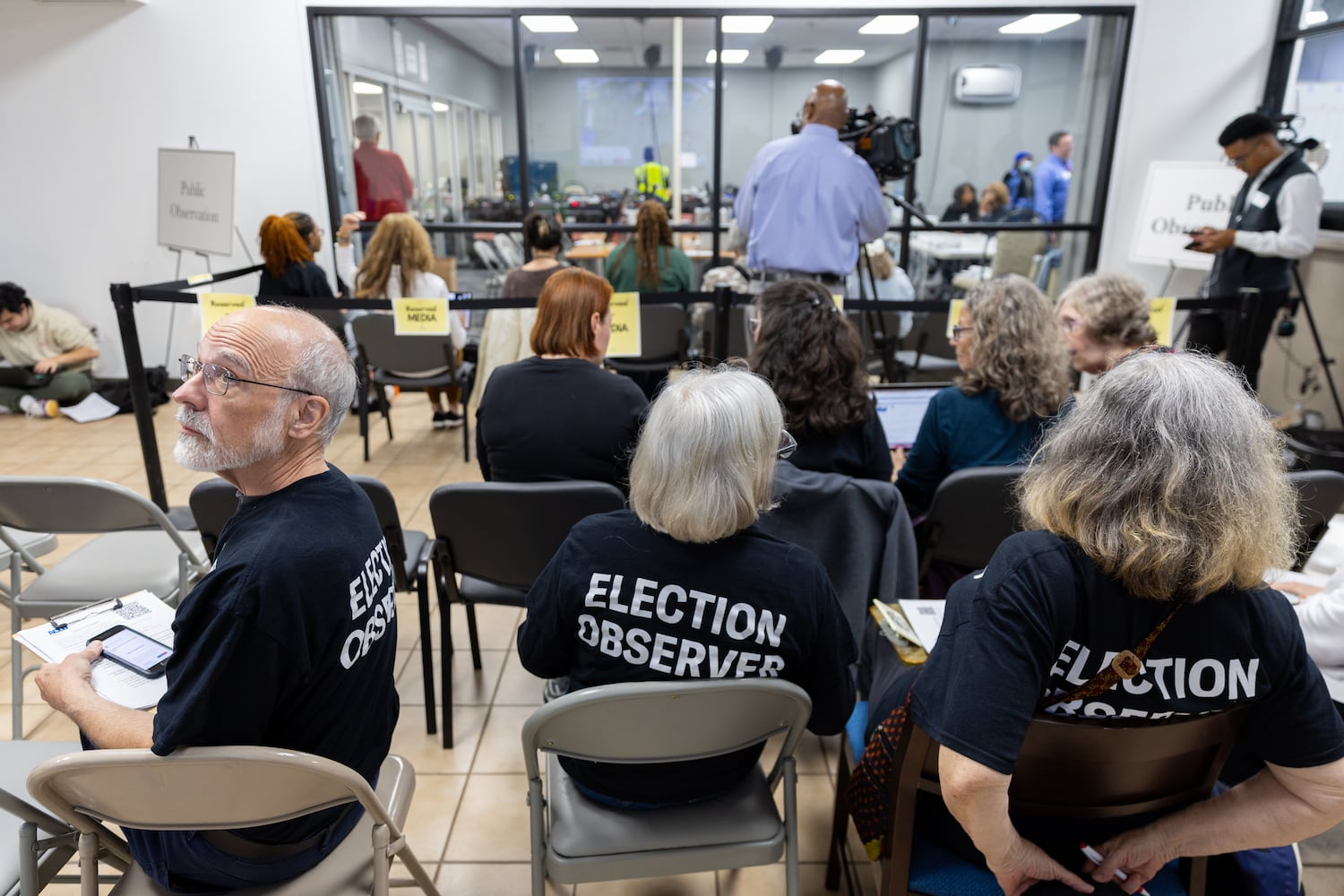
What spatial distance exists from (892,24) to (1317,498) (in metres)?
4.33

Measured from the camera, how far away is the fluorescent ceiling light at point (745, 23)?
195 inches

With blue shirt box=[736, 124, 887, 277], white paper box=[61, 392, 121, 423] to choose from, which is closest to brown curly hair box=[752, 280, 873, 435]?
blue shirt box=[736, 124, 887, 277]

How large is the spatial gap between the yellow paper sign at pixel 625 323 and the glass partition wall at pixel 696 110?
2.97m

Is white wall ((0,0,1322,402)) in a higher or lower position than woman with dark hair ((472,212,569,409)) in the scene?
higher

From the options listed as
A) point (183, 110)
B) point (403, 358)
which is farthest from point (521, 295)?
point (183, 110)

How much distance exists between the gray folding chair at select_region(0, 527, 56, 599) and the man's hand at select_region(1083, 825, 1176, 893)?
2.38m

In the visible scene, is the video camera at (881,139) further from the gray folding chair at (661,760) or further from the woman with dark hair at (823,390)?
the gray folding chair at (661,760)

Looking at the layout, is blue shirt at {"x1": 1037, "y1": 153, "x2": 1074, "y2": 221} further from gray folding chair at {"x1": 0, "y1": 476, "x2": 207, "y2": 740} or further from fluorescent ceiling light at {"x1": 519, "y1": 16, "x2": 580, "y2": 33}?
gray folding chair at {"x1": 0, "y1": 476, "x2": 207, "y2": 740}

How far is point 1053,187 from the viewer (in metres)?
5.38

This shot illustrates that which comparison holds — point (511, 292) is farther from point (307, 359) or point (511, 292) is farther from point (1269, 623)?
point (1269, 623)

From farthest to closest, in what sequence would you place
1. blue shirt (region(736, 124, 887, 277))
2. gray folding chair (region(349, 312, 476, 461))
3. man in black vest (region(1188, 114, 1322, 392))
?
gray folding chair (region(349, 312, 476, 461))
man in black vest (region(1188, 114, 1322, 392))
blue shirt (region(736, 124, 887, 277))

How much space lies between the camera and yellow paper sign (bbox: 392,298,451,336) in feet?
8.68

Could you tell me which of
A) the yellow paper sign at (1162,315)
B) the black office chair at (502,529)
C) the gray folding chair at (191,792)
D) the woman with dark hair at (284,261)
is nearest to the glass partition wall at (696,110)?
the woman with dark hair at (284,261)

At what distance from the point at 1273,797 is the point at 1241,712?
0.50 ft
